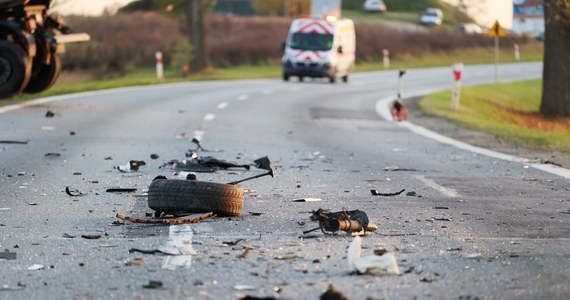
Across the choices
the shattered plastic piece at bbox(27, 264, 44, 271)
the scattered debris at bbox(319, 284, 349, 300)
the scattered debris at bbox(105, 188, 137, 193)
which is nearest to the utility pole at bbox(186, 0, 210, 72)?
the scattered debris at bbox(105, 188, 137, 193)

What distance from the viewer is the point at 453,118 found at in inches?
992

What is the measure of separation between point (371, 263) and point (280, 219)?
2581 millimetres

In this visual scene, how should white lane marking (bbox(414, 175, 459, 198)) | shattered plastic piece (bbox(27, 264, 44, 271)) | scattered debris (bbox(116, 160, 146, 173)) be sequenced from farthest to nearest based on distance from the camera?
1. scattered debris (bbox(116, 160, 146, 173))
2. white lane marking (bbox(414, 175, 459, 198))
3. shattered plastic piece (bbox(27, 264, 44, 271))

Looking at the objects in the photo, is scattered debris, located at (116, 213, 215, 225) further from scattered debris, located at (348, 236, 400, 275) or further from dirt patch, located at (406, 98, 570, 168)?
dirt patch, located at (406, 98, 570, 168)

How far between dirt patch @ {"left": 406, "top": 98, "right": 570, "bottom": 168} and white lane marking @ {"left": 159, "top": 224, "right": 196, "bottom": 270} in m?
7.36

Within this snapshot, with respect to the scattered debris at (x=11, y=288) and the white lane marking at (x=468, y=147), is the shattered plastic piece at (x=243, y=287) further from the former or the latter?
the white lane marking at (x=468, y=147)

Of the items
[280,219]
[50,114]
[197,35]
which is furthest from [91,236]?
[197,35]

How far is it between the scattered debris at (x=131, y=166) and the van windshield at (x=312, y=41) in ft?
106

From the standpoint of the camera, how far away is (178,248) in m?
8.01

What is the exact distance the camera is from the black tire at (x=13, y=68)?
23.7 meters

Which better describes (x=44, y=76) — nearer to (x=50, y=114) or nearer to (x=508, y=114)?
(x=50, y=114)

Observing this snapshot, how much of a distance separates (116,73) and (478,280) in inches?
2115

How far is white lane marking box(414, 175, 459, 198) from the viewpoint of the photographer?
38.3ft

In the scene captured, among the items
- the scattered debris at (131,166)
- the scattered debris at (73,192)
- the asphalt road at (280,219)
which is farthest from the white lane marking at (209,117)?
the scattered debris at (73,192)
